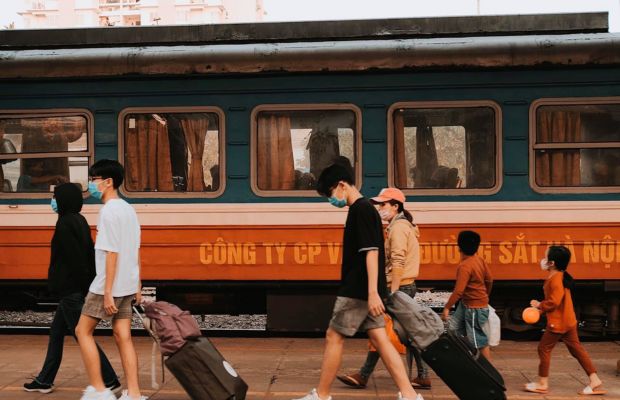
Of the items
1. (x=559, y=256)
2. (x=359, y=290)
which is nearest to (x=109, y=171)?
(x=359, y=290)

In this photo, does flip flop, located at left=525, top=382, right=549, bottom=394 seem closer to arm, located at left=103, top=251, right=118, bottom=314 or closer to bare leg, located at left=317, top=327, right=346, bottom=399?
bare leg, located at left=317, top=327, right=346, bottom=399

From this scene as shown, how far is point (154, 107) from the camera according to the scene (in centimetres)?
1077

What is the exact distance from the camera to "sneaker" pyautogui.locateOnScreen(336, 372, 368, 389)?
802cm

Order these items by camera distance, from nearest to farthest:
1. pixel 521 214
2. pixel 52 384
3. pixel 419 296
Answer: pixel 52 384 → pixel 521 214 → pixel 419 296

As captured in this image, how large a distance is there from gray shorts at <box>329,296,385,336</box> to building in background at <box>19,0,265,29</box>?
89819mm

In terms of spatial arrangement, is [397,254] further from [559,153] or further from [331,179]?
[559,153]

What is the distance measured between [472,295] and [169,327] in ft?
8.41

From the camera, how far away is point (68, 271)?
762 centimetres

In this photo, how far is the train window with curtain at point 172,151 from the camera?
10.7m

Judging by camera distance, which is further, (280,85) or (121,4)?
(121,4)

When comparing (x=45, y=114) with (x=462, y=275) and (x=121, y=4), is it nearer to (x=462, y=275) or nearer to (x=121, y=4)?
(x=462, y=275)

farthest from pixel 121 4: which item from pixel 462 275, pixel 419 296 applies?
pixel 462 275

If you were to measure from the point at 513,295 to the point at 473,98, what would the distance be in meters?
2.25

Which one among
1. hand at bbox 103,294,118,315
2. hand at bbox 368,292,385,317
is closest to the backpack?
hand at bbox 103,294,118,315
